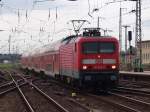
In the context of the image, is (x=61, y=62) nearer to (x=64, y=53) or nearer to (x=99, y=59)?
(x=64, y=53)

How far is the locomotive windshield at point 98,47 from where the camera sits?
22.9m

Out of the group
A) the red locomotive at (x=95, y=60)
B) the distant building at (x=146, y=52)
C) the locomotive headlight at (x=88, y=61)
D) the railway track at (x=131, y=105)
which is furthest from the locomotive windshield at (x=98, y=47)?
the distant building at (x=146, y=52)

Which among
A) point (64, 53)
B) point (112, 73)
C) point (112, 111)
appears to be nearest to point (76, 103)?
point (112, 111)

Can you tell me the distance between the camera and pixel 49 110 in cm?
1667

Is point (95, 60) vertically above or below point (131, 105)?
above

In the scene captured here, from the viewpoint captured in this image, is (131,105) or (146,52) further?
(146,52)

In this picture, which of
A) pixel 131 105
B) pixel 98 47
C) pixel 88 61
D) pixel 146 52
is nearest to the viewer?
pixel 131 105

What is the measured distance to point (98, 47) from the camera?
23000mm

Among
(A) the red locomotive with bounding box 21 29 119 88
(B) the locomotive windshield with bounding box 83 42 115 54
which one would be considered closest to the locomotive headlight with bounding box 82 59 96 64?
(A) the red locomotive with bounding box 21 29 119 88

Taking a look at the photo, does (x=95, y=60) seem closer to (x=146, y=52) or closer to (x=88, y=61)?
(x=88, y=61)

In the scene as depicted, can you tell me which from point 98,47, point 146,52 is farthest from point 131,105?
point 146,52

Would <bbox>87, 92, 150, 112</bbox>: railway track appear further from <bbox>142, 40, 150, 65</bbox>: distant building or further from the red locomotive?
<bbox>142, 40, 150, 65</bbox>: distant building

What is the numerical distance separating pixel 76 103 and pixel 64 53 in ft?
30.7

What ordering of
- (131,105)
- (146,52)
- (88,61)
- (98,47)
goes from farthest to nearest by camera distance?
(146,52), (98,47), (88,61), (131,105)
